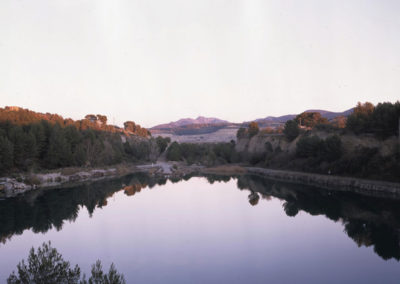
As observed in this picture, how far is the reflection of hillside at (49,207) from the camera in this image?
17.5 metres

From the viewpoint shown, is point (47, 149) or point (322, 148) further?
point (47, 149)

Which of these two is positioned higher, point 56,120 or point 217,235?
point 56,120

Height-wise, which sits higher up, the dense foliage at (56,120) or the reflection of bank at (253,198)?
the dense foliage at (56,120)

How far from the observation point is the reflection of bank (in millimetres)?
24625

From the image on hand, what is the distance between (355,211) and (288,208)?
4.12 metres

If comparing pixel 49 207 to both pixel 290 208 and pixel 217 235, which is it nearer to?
pixel 217 235

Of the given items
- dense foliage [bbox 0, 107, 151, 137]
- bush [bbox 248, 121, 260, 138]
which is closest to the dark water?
dense foliage [bbox 0, 107, 151, 137]

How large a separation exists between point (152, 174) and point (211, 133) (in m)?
90.0

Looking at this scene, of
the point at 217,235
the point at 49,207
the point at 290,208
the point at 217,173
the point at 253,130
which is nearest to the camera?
the point at 217,235

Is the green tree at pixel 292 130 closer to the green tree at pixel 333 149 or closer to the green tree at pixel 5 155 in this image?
the green tree at pixel 333 149

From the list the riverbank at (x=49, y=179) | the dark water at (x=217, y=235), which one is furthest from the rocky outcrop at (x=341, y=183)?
the riverbank at (x=49, y=179)

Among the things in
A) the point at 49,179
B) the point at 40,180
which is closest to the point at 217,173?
the point at 49,179

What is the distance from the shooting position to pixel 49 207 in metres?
21.9

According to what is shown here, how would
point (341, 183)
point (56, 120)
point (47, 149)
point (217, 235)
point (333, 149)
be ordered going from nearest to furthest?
point (217, 235), point (341, 183), point (333, 149), point (47, 149), point (56, 120)
